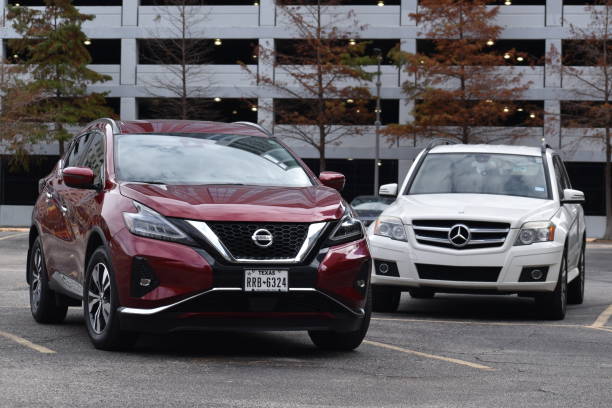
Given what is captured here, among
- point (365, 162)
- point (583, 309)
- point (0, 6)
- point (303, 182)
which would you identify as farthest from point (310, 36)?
point (303, 182)

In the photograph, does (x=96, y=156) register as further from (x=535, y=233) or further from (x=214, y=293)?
(x=535, y=233)

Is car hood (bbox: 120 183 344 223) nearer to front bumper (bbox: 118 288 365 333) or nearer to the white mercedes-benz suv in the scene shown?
front bumper (bbox: 118 288 365 333)

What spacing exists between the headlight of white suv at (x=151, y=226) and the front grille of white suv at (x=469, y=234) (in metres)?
4.61

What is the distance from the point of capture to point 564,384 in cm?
802

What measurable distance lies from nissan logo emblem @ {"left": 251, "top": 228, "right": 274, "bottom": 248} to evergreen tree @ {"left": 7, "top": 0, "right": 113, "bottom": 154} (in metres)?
42.0

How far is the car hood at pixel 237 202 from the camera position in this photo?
28.3 feet

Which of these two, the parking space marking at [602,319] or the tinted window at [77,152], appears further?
the parking space marking at [602,319]

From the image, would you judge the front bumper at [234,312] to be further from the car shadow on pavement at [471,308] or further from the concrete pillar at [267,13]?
the concrete pillar at [267,13]

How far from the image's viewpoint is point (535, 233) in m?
12.6

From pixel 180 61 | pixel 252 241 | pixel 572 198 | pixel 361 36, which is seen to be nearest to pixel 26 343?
pixel 252 241

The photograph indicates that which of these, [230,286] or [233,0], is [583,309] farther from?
[233,0]

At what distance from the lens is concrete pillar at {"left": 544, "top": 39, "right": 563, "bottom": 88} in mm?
46219

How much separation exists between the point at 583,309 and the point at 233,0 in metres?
40.6

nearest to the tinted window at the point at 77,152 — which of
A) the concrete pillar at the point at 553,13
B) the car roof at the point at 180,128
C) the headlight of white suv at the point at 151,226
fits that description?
the car roof at the point at 180,128
